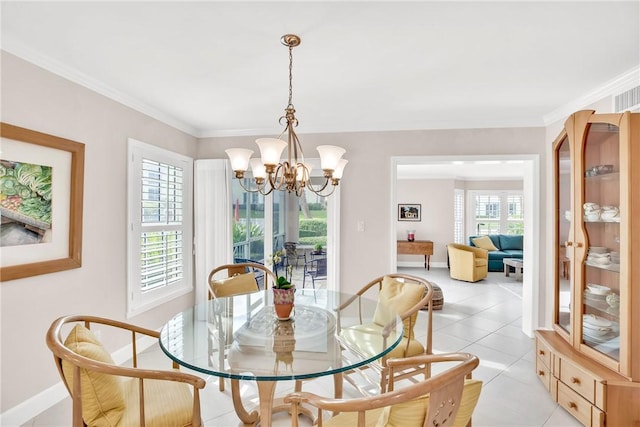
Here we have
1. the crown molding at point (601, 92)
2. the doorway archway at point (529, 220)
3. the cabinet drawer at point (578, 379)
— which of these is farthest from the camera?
the doorway archway at point (529, 220)

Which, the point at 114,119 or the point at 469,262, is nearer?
the point at 114,119

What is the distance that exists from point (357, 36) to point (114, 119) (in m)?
2.28

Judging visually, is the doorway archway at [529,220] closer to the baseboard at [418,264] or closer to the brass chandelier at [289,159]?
the brass chandelier at [289,159]

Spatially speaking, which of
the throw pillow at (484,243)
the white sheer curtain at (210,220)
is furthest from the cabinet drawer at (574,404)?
the throw pillow at (484,243)

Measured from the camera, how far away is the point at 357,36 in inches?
78.0

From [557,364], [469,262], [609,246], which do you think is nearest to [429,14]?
[609,246]

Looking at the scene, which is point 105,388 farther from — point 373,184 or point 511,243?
point 511,243

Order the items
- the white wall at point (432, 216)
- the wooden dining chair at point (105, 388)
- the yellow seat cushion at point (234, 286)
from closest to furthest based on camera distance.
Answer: the wooden dining chair at point (105, 388) → the yellow seat cushion at point (234, 286) → the white wall at point (432, 216)

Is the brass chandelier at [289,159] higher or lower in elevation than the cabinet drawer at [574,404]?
higher

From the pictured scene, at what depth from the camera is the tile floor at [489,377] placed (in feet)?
7.32

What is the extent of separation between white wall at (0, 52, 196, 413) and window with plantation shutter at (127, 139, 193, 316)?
11cm

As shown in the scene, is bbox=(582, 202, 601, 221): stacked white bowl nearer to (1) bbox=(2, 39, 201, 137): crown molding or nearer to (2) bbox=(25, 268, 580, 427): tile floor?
(2) bbox=(25, 268, 580, 427): tile floor

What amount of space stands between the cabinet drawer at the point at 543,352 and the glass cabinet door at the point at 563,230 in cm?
21

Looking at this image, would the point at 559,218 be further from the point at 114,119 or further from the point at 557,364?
the point at 114,119
